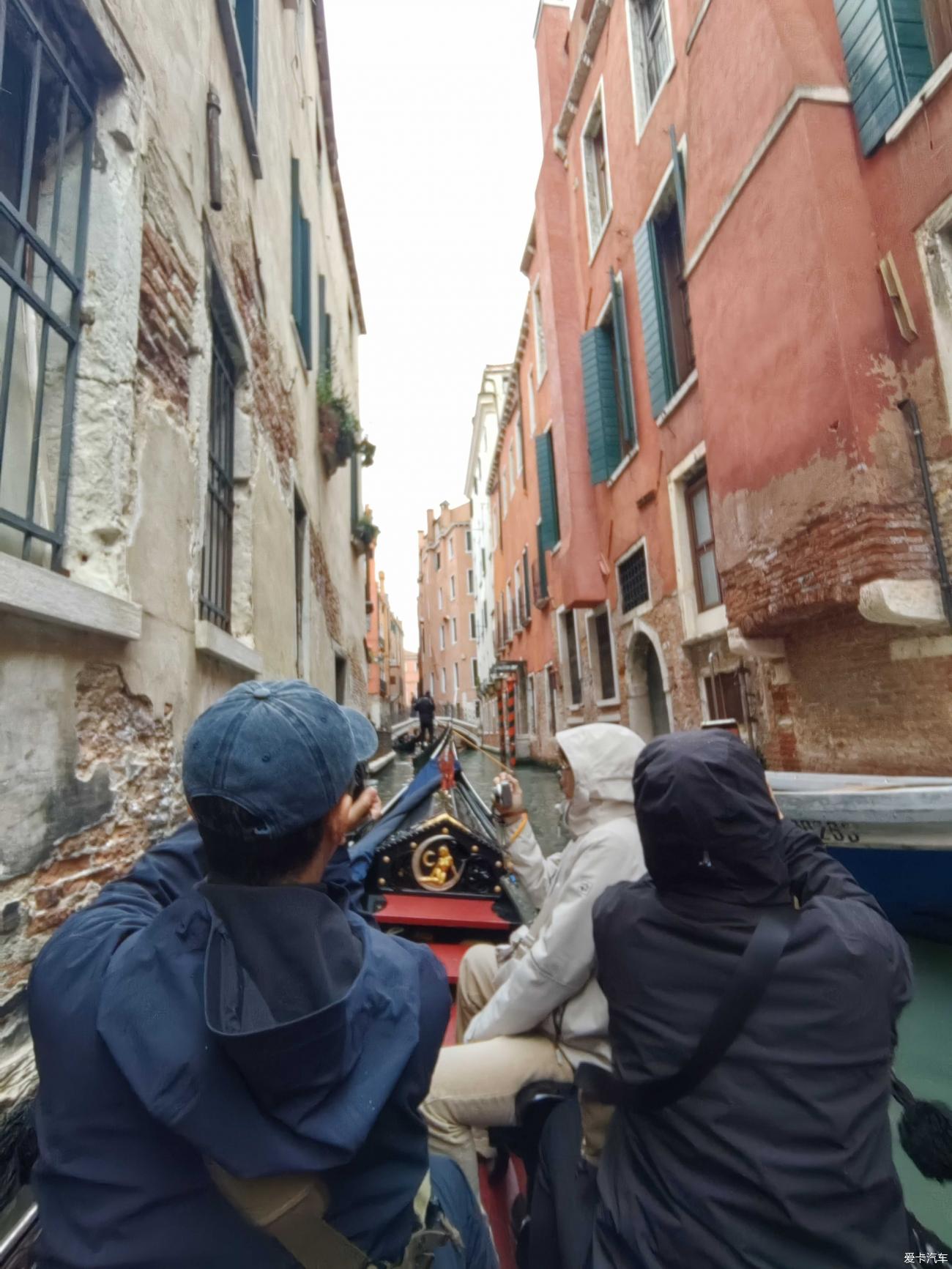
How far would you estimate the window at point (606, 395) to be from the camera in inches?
351

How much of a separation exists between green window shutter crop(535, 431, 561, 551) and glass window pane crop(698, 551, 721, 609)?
4.86m

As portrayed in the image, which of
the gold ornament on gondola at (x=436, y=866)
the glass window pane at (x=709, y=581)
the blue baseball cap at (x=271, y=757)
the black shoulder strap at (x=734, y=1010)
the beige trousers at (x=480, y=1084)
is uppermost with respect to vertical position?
the glass window pane at (x=709, y=581)

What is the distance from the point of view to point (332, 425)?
745cm

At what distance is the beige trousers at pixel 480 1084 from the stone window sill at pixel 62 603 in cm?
149

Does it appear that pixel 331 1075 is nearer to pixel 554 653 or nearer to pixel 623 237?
pixel 623 237

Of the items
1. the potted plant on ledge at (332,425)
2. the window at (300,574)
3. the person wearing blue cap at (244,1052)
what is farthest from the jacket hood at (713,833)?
the potted plant on ledge at (332,425)

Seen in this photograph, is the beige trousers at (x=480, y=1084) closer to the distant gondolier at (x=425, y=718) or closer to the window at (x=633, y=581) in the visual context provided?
the window at (x=633, y=581)

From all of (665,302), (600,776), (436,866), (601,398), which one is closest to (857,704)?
(436,866)

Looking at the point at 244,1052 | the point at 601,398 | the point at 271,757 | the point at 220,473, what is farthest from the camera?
the point at 601,398

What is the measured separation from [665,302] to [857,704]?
509 centimetres

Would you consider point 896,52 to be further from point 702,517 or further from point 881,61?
point 702,517

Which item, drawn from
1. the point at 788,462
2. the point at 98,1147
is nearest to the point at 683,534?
the point at 788,462

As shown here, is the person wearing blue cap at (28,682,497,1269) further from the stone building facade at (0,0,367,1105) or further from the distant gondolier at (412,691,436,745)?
the distant gondolier at (412,691,436,745)

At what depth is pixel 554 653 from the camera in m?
13.8
